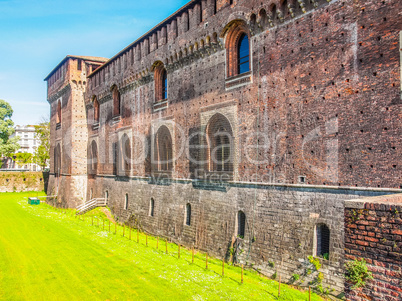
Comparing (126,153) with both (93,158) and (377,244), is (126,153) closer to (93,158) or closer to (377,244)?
(93,158)

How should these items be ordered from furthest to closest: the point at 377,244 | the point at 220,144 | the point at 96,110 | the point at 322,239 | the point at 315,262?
the point at 96,110, the point at 220,144, the point at 322,239, the point at 315,262, the point at 377,244

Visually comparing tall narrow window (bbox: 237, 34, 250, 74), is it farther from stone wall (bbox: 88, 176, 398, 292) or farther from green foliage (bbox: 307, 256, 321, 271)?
green foliage (bbox: 307, 256, 321, 271)

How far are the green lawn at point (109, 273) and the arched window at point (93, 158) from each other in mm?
11038

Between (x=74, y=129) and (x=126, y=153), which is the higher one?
(x=74, y=129)

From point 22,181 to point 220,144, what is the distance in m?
38.2

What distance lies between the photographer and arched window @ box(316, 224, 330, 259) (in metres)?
10.4

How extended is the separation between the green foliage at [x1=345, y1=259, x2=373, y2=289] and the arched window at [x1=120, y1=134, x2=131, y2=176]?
1954 cm

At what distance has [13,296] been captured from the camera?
9930 mm

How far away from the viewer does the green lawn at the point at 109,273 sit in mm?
10141

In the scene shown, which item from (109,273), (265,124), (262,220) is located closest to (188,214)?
(262,220)

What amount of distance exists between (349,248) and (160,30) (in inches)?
680

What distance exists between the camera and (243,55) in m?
14.3

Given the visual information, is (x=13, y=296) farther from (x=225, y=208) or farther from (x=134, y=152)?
(x=134, y=152)

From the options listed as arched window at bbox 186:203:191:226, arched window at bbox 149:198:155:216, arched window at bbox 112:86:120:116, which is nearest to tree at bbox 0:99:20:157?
arched window at bbox 112:86:120:116
